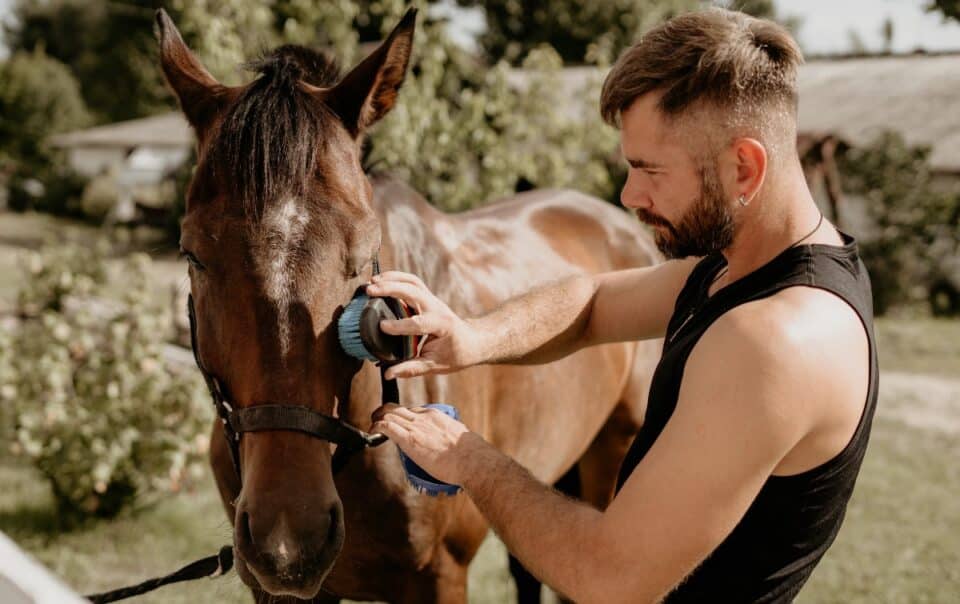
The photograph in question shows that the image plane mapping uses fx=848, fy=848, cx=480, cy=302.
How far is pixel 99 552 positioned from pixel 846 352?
183 inches

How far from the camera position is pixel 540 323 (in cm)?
233

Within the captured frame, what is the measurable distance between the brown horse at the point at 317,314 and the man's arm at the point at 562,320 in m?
0.24

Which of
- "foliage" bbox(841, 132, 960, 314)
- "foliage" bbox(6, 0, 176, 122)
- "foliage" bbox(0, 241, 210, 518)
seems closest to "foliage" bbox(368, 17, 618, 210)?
"foliage" bbox(0, 241, 210, 518)

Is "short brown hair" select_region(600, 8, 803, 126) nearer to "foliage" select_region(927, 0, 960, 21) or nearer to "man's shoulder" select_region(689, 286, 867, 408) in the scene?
"man's shoulder" select_region(689, 286, 867, 408)

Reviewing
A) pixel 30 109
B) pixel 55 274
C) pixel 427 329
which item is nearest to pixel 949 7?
pixel 427 329

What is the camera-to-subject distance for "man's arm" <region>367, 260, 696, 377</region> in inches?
80.0

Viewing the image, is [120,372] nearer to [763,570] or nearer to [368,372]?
[368,372]

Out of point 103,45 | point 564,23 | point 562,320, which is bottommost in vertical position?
point 103,45

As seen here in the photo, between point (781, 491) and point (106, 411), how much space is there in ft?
14.6

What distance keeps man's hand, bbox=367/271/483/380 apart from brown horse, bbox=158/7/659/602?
0.30 ft

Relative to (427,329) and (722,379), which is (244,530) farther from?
(722,379)

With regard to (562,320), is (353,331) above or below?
above

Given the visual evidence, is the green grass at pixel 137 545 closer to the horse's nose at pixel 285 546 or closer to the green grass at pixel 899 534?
the green grass at pixel 899 534

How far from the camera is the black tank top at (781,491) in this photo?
62.6 inches
